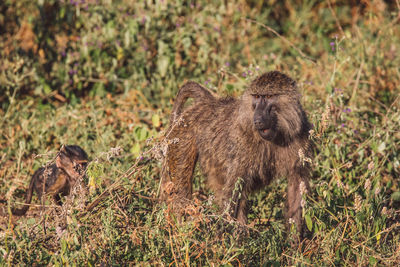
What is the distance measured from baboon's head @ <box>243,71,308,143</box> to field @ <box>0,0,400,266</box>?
18 centimetres

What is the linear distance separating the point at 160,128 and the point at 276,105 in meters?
1.79

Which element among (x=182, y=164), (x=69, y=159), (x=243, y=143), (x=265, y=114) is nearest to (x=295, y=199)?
(x=243, y=143)

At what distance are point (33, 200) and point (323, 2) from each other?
5.72 metres

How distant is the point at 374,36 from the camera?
674 centimetres

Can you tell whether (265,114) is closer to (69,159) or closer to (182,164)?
(182,164)

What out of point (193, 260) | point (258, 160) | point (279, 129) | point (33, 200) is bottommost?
point (33, 200)

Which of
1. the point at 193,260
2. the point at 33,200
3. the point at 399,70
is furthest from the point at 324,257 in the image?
the point at 399,70

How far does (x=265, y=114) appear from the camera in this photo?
354cm

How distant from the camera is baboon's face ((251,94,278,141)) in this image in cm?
350

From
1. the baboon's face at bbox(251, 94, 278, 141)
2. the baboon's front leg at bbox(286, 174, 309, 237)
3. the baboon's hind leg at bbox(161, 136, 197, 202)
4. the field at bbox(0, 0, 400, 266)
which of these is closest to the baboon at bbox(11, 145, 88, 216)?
the field at bbox(0, 0, 400, 266)

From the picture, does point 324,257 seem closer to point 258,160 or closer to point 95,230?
point 258,160

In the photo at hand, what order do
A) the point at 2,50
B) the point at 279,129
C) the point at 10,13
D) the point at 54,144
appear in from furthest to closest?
the point at 10,13 → the point at 2,50 → the point at 54,144 → the point at 279,129

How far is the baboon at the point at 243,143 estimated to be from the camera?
3.59 meters

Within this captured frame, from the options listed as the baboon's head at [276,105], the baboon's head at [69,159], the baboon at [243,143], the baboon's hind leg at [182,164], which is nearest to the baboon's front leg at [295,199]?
the baboon at [243,143]
